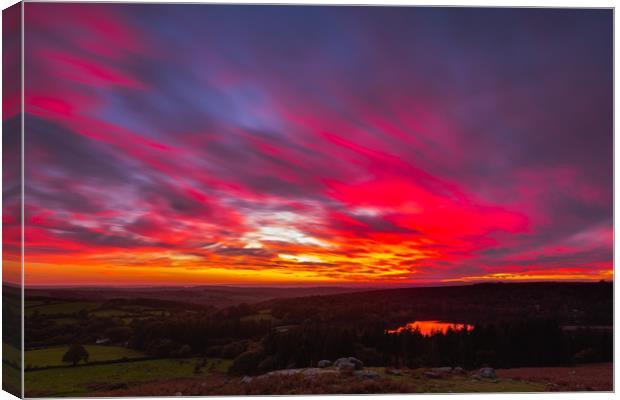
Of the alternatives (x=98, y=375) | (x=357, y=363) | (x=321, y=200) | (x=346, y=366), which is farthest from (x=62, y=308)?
(x=357, y=363)

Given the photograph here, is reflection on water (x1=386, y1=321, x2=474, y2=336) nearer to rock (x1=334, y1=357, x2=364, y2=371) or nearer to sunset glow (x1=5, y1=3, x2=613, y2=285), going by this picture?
sunset glow (x1=5, y1=3, x2=613, y2=285)

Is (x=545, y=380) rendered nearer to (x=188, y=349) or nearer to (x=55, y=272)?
(x=188, y=349)

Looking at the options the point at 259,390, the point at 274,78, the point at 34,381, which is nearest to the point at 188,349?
the point at 259,390

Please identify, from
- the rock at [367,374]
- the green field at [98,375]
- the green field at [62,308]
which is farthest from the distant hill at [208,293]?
the rock at [367,374]

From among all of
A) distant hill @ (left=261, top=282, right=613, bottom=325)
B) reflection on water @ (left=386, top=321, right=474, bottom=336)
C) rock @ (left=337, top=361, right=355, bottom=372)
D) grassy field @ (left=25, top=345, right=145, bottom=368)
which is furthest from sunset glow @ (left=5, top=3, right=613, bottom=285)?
rock @ (left=337, top=361, right=355, bottom=372)

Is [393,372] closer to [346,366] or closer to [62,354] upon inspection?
[346,366]
